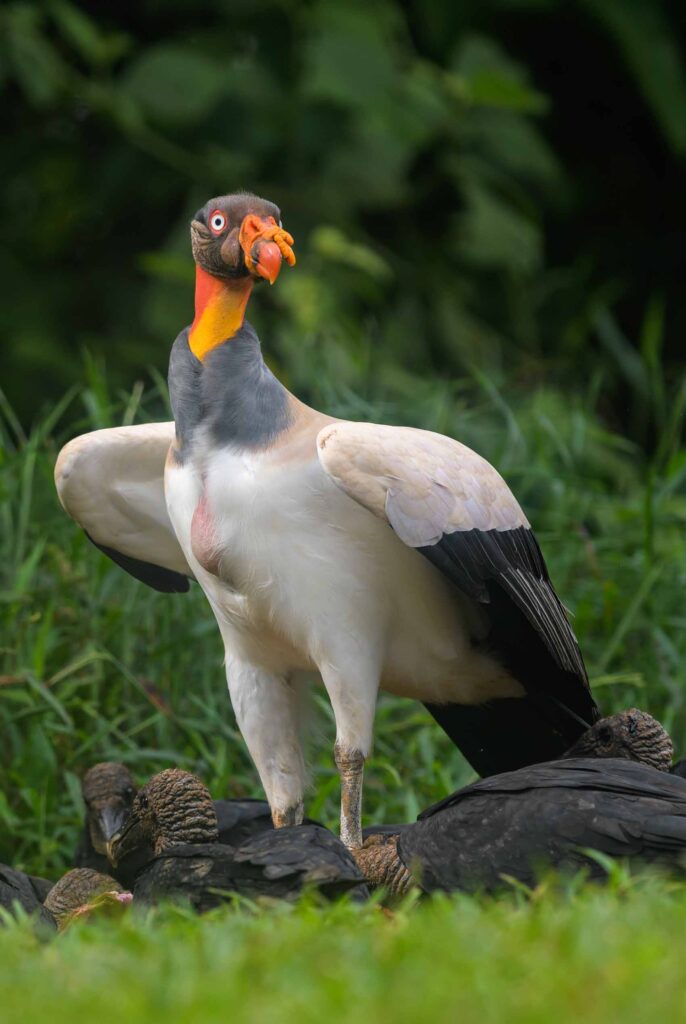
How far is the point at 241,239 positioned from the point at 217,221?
110 mm

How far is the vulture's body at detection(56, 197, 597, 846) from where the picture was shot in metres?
3.95

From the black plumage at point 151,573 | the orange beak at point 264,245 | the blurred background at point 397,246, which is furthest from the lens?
the blurred background at point 397,246

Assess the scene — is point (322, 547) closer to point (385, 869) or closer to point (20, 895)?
point (385, 869)

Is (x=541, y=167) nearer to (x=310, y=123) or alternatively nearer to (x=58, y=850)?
(x=310, y=123)

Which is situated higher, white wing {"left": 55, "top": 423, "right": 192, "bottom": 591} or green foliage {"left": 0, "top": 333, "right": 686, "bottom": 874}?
white wing {"left": 55, "top": 423, "right": 192, "bottom": 591}

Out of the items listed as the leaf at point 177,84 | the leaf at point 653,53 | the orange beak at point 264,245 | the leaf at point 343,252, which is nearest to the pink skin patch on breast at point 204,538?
the orange beak at point 264,245

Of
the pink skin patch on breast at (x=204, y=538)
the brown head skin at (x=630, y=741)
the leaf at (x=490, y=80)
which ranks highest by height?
the leaf at (x=490, y=80)

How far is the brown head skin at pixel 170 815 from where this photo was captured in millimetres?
4086

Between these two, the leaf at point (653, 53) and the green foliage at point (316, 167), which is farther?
the leaf at point (653, 53)

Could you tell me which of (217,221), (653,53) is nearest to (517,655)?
(217,221)

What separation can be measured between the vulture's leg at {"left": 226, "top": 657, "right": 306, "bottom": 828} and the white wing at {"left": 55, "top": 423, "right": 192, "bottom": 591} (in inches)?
20.9

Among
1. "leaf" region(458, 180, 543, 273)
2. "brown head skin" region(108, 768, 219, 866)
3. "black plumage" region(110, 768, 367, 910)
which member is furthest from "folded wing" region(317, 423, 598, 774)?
"leaf" region(458, 180, 543, 273)

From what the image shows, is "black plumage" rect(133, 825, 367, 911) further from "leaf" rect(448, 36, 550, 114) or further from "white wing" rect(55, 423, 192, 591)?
"leaf" rect(448, 36, 550, 114)

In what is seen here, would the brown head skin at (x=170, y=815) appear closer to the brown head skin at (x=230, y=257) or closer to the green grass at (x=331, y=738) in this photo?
the green grass at (x=331, y=738)
